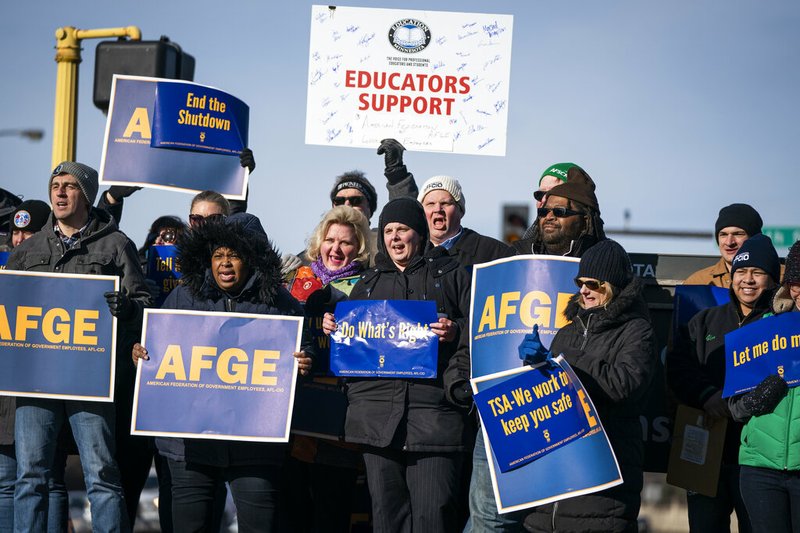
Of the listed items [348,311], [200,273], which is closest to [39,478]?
[200,273]

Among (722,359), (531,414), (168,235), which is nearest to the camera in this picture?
(531,414)

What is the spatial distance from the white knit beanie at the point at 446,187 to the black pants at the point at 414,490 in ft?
5.95

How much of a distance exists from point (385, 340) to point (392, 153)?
206 cm

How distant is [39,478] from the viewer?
21.1 ft

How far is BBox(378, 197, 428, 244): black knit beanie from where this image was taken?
6469 millimetres

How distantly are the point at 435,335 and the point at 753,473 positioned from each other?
6.05 ft

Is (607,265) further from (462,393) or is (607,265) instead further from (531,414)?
(462,393)

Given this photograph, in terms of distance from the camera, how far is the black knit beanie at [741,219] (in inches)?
273

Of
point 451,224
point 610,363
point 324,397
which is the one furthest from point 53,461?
point 610,363

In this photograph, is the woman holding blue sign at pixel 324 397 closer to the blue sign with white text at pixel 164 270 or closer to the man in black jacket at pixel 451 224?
the man in black jacket at pixel 451 224

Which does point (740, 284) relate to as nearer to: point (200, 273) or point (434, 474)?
point (434, 474)

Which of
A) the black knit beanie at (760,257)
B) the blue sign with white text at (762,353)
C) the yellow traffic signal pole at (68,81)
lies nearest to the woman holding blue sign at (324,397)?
the blue sign with white text at (762,353)

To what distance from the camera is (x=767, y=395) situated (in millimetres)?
5883

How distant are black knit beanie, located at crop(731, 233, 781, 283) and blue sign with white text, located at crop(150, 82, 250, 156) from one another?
341 centimetres
